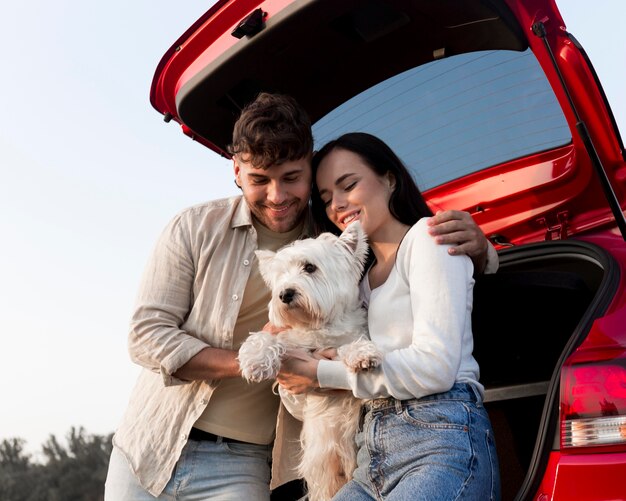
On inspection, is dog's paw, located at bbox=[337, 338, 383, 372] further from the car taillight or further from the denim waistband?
the car taillight

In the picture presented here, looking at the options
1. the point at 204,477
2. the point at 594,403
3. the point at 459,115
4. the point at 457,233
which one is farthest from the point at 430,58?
the point at 204,477

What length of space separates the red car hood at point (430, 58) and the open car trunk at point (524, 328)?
0.72 feet

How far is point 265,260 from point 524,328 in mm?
1088

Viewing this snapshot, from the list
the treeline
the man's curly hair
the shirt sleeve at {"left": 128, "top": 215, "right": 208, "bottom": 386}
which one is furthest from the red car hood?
the treeline

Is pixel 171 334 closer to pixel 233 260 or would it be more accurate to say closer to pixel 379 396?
pixel 233 260

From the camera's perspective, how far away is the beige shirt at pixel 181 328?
2727 mm

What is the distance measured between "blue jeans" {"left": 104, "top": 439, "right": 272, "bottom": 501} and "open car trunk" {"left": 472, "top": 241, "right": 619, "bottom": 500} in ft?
3.27

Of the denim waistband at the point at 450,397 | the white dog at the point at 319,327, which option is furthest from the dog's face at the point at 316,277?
the denim waistband at the point at 450,397

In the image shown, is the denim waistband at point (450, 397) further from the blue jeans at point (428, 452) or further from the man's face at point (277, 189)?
the man's face at point (277, 189)

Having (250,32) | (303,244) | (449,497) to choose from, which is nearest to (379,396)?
(449,497)

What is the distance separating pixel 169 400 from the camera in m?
2.86

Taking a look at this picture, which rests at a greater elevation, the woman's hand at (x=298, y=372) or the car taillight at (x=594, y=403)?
the woman's hand at (x=298, y=372)

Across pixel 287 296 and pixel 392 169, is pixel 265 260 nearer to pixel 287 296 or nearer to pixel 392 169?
pixel 287 296

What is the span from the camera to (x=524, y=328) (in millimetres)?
2918
